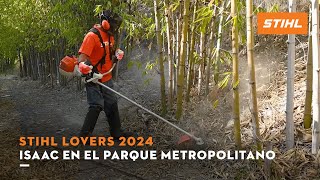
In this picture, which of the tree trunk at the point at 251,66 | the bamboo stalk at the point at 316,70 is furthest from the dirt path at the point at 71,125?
the bamboo stalk at the point at 316,70

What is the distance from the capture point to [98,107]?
382cm

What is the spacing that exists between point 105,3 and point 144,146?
3.30m

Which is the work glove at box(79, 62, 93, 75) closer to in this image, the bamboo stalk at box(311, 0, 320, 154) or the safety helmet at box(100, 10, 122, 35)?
the safety helmet at box(100, 10, 122, 35)

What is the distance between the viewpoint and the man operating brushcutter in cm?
372

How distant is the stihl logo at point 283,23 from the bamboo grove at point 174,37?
0.07m

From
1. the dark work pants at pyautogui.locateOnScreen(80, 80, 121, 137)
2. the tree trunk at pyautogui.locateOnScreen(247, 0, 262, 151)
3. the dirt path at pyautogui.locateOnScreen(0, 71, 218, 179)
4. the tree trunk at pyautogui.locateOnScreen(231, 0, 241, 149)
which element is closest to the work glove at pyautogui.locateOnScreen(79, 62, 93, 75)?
the dark work pants at pyautogui.locateOnScreen(80, 80, 121, 137)

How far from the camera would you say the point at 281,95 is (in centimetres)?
384

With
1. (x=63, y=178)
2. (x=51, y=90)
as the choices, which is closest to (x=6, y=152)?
(x=63, y=178)

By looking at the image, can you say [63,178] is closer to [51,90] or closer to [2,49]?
[51,90]

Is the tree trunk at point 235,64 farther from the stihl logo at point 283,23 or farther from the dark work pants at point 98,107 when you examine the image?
the dark work pants at point 98,107

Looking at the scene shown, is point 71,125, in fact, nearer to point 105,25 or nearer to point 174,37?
point 105,25

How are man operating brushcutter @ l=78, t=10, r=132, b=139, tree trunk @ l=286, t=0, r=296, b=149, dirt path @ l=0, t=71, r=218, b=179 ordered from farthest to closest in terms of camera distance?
man operating brushcutter @ l=78, t=10, r=132, b=139 < dirt path @ l=0, t=71, r=218, b=179 < tree trunk @ l=286, t=0, r=296, b=149

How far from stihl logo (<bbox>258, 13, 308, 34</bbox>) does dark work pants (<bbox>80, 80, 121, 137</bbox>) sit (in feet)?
6.16

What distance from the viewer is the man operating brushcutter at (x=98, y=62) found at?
3.72 meters
